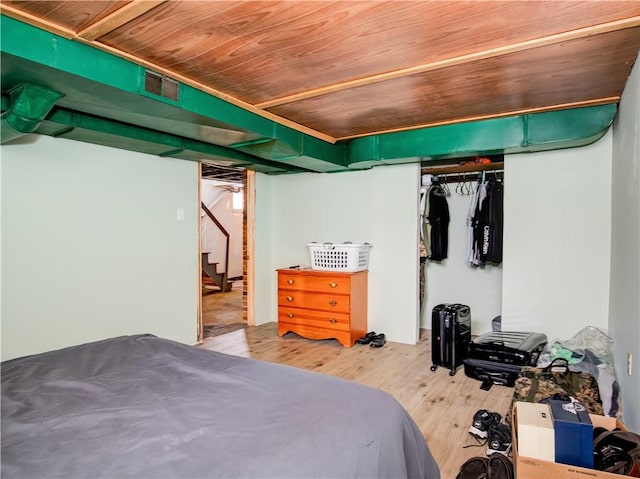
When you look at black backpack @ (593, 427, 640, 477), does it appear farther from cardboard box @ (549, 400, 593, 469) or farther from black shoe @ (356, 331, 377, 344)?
black shoe @ (356, 331, 377, 344)

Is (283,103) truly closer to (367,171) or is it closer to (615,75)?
(367,171)

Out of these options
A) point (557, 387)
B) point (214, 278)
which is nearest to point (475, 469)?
point (557, 387)

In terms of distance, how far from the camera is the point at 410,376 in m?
3.15

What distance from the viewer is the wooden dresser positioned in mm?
3963

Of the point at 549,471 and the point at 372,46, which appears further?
the point at 372,46

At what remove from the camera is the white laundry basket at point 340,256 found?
4.10 m

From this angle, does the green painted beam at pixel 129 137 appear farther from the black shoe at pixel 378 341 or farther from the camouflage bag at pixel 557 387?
the camouflage bag at pixel 557 387

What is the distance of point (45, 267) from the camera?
283cm

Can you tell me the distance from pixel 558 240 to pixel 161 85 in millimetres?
3376

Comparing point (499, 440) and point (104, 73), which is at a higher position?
point (104, 73)

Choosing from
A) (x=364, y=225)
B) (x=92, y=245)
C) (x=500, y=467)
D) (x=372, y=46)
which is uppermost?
(x=372, y=46)

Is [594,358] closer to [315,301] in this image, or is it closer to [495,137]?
[495,137]

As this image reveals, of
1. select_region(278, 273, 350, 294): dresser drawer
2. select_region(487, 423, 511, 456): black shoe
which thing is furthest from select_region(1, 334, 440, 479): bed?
select_region(278, 273, 350, 294): dresser drawer

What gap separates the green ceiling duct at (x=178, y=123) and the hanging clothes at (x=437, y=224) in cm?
82
